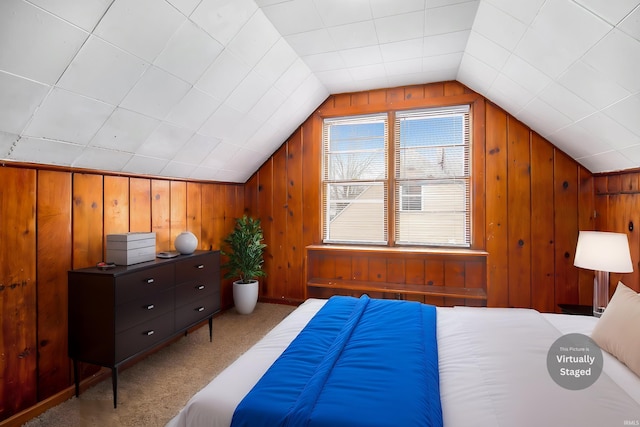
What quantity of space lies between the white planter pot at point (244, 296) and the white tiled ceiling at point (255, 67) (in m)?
1.37

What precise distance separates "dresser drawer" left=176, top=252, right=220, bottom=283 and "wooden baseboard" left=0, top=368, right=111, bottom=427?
84 cm

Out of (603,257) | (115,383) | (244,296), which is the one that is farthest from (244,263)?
(603,257)

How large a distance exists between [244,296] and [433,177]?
2595 mm

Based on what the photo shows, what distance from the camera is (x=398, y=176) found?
3.73 meters

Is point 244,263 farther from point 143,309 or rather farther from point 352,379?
point 352,379

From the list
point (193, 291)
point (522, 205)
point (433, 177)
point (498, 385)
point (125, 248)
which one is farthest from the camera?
point (433, 177)

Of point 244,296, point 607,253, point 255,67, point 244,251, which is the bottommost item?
point 244,296

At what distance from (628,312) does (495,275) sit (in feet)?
6.00

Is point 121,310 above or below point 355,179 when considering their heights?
below

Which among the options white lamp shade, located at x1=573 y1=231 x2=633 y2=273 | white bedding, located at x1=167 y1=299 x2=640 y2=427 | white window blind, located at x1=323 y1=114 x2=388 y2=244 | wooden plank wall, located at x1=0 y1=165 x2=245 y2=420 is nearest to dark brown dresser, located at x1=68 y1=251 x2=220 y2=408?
wooden plank wall, located at x1=0 y1=165 x2=245 y2=420

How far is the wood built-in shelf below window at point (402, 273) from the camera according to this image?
11.1 feet

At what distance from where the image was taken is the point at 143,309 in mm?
2221

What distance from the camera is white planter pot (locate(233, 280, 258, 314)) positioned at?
11.9 ft

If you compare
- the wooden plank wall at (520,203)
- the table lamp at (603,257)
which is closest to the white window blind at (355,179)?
the wooden plank wall at (520,203)
